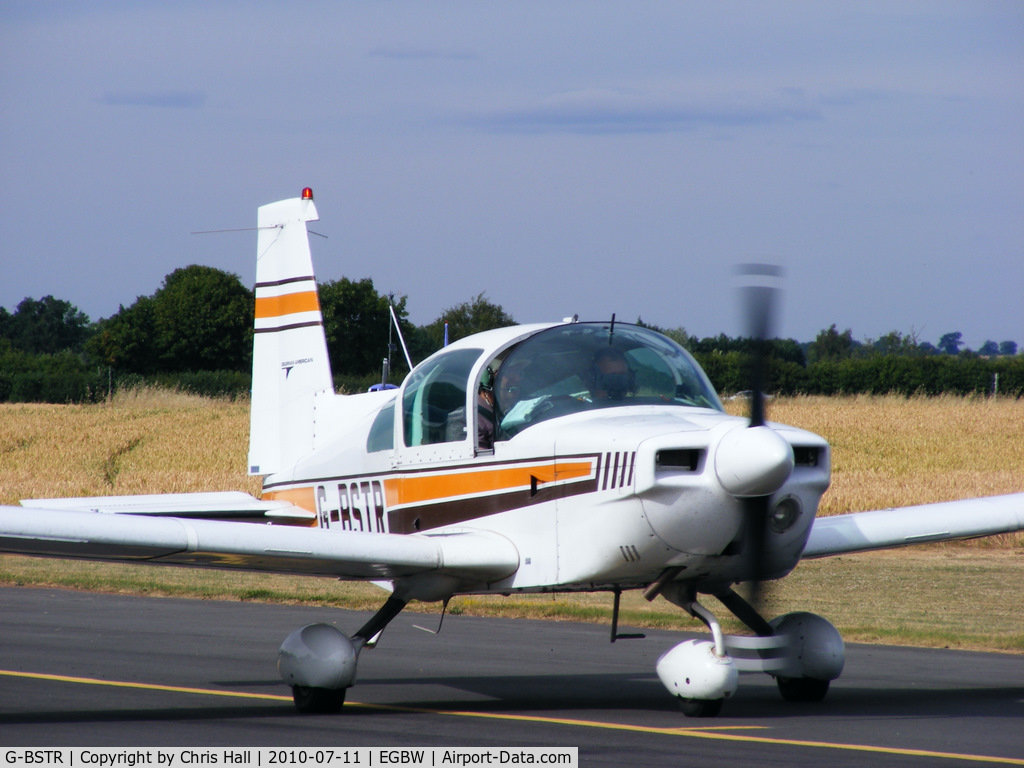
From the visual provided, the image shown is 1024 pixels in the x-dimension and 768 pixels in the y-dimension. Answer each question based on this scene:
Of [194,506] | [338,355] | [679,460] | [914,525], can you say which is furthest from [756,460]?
[338,355]

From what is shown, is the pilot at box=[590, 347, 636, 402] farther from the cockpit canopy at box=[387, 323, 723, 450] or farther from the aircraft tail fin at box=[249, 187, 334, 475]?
the aircraft tail fin at box=[249, 187, 334, 475]

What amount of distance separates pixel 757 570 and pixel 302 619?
803 cm

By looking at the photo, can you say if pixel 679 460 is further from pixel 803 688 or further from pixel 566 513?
pixel 803 688

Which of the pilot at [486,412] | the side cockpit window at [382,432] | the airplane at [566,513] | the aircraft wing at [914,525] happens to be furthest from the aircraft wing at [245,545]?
the aircraft wing at [914,525]

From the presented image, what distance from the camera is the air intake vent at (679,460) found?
23.5 feet

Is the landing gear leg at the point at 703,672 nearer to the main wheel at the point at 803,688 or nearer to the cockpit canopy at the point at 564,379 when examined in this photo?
the main wheel at the point at 803,688

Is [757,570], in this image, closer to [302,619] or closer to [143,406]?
[302,619]

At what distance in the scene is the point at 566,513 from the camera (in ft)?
25.5

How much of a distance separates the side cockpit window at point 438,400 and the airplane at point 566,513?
0.02 meters

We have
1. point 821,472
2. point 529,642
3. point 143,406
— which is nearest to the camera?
point 821,472

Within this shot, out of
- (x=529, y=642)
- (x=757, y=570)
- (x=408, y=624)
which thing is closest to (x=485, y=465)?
(x=757, y=570)

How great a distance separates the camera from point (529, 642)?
1231cm

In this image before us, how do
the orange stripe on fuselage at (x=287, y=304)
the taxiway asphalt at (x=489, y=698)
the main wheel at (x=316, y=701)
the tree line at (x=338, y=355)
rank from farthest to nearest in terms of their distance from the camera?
the tree line at (x=338, y=355), the orange stripe on fuselage at (x=287, y=304), the main wheel at (x=316, y=701), the taxiway asphalt at (x=489, y=698)

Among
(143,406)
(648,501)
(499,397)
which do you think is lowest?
(143,406)
